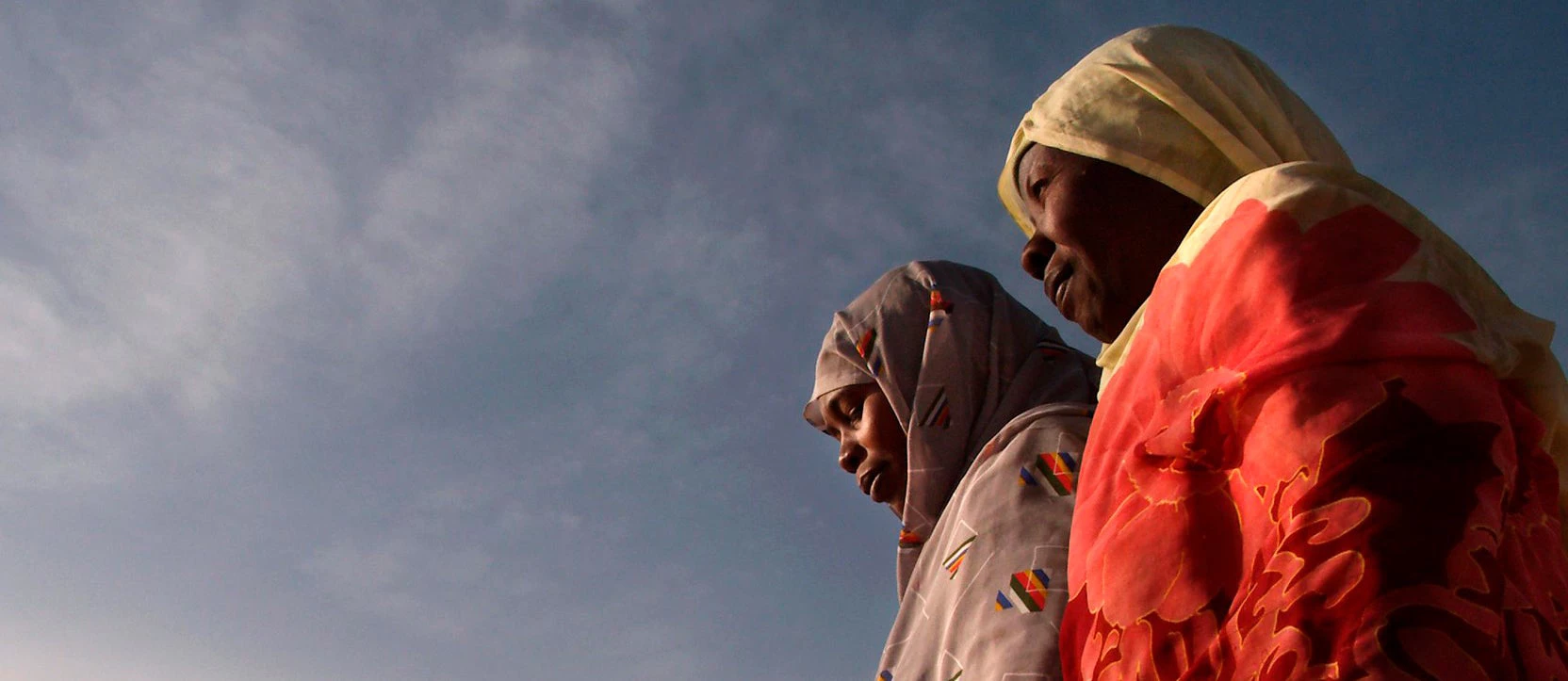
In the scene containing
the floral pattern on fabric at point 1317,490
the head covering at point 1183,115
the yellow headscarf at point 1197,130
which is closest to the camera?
the floral pattern on fabric at point 1317,490

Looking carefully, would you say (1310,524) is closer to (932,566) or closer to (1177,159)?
(1177,159)

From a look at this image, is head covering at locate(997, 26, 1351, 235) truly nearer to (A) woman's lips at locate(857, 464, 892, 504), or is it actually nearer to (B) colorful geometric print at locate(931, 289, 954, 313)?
(B) colorful geometric print at locate(931, 289, 954, 313)

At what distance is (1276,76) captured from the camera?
2.69m

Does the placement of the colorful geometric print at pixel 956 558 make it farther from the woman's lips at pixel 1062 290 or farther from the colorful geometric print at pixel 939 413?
the colorful geometric print at pixel 939 413

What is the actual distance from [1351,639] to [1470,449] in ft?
0.90

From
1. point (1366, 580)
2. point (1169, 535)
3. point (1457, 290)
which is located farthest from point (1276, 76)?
point (1366, 580)

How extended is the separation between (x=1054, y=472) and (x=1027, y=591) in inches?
12.9

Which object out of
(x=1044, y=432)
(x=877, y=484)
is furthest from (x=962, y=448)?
(x=1044, y=432)

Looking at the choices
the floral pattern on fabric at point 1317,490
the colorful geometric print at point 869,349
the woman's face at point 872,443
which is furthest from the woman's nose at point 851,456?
the floral pattern on fabric at point 1317,490

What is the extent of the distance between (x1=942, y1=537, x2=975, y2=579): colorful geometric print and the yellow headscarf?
2.41ft

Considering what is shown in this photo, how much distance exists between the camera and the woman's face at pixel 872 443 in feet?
13.7

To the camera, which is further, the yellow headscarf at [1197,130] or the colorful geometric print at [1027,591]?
the colorful geometric print at [1027,591]

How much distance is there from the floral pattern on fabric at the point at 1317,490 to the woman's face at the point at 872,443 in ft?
6.90

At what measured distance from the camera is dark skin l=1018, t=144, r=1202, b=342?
256 cm
